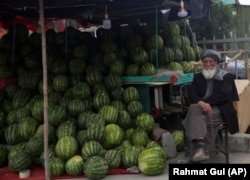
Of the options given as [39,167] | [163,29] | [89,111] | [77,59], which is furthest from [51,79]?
[163,29]

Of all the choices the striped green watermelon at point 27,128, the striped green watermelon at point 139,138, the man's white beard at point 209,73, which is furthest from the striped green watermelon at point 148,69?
the striped green watermelon at point 27,128

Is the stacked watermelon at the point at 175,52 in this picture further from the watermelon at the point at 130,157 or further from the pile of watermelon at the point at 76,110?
the watermelon at the point at 130,157

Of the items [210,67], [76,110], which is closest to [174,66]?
[210,67]

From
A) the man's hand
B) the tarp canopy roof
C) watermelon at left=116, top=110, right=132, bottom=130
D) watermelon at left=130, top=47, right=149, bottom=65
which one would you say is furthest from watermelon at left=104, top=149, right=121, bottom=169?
the tarp canopy roof

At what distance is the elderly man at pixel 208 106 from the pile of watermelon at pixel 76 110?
2.11 ft

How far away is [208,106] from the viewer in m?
5.32

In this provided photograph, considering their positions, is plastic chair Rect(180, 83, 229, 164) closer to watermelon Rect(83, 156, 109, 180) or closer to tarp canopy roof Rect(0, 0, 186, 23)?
watermelon Rect(83, 156, 109, 180)

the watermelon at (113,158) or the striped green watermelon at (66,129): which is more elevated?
the striped green watermelon at (66,129)

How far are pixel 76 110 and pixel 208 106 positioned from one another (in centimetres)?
237

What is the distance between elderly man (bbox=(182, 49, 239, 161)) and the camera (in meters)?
5.30

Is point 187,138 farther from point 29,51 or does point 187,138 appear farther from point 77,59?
point 29,51

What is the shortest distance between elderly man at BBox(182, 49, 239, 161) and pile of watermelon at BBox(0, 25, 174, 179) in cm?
64

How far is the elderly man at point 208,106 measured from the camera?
209 inches

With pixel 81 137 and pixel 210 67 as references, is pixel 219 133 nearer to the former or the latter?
pixel 210 67
